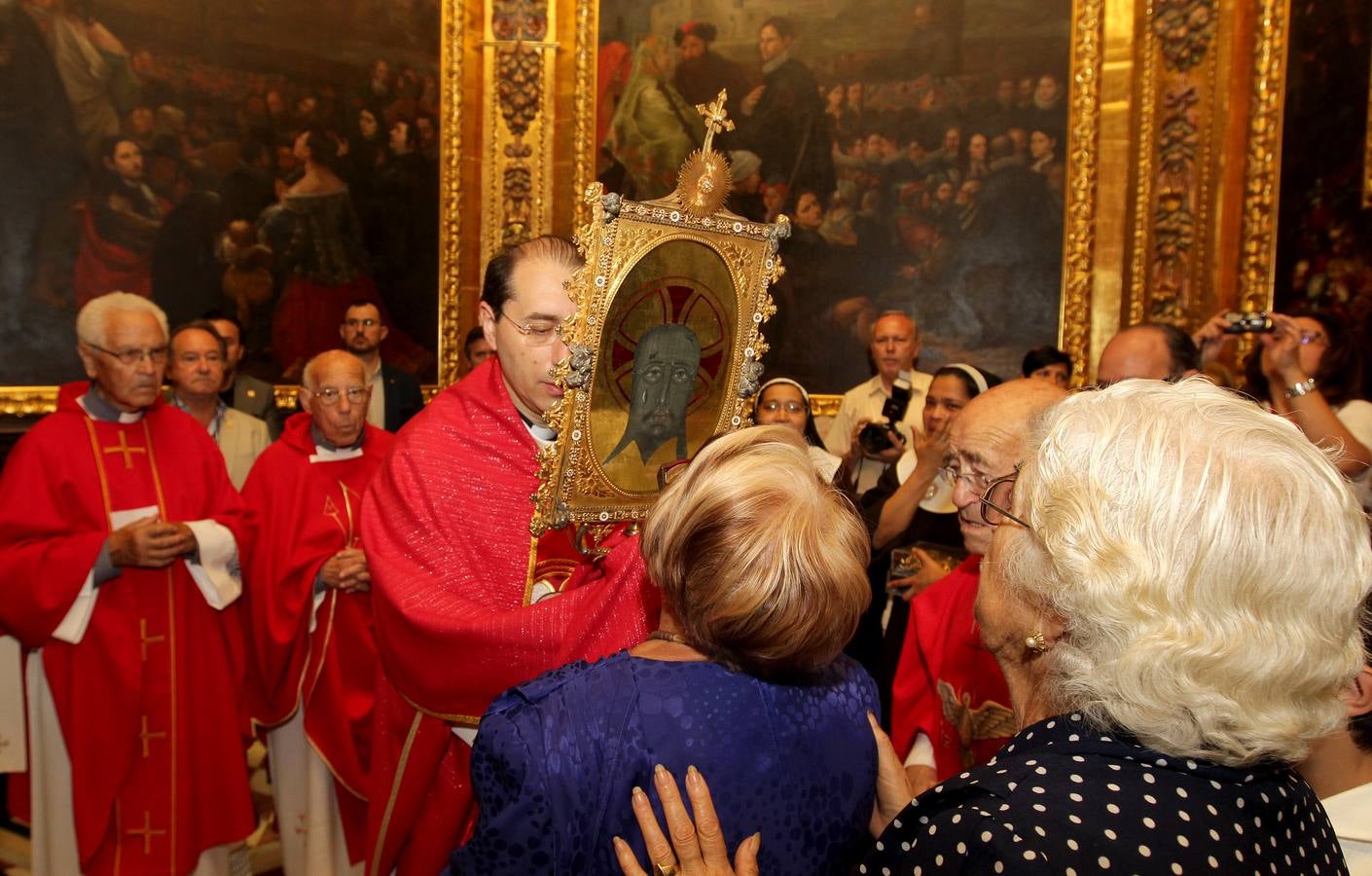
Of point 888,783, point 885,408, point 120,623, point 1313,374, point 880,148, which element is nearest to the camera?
point 888,783

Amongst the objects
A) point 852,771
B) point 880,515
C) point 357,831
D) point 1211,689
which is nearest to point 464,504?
point 852,771

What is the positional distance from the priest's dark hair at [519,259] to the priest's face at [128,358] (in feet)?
7.76

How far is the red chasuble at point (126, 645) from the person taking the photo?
415 cm

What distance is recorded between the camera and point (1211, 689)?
1266 millimetres

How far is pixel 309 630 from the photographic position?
4.83 metres

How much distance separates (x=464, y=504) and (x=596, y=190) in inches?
33.4

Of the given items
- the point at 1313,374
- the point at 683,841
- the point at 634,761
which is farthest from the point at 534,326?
the point at 1313,374

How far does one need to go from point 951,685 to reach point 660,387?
114cm

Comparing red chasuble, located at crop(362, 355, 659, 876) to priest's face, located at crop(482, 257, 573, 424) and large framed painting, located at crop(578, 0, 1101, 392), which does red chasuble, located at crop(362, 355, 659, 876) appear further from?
large framed painting, located at crop(578, 0, 1101, 392)

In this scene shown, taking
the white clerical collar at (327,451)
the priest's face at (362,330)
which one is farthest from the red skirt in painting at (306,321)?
the white clerical collar at (327,451)

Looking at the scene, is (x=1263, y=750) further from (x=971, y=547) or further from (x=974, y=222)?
(x=974, y=222)

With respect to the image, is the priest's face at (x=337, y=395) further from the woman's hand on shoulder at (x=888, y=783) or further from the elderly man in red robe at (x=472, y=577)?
the woman's hand on shoulder at (x=888, y=783)

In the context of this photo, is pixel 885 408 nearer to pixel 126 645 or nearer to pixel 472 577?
pixel 126 645

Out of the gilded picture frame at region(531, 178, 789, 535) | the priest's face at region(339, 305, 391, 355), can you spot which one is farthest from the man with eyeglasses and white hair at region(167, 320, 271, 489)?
the gilded picture frame at region(531, 178, 789, 535)
